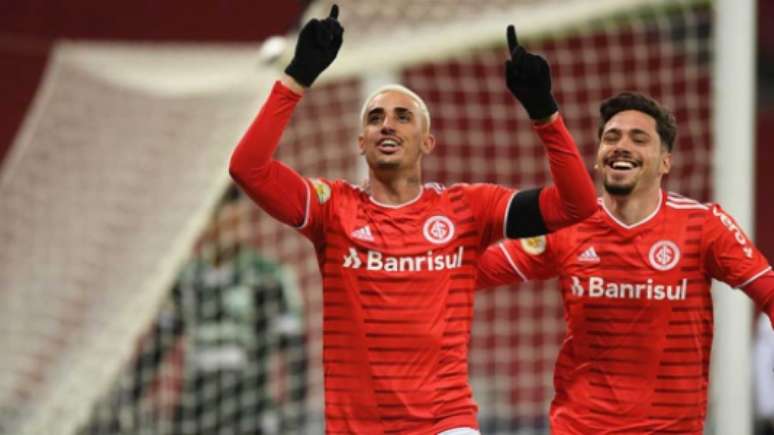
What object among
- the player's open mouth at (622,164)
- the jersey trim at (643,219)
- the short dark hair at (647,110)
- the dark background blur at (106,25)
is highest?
the dark background blur at (106,25)

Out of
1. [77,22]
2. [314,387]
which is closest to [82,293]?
[314,387]

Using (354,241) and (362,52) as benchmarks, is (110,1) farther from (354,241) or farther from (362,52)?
(354,241)

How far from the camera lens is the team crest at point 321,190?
450cm

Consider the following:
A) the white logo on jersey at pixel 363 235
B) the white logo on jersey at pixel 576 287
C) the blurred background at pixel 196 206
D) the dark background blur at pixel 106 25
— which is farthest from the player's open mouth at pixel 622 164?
the dark background blur at pixel 106 25

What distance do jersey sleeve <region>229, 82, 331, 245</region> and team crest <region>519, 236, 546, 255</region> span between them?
844 mm

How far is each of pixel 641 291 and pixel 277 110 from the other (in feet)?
4.24

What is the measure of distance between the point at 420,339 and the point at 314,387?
184 inches

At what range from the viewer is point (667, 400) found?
4.63 metres

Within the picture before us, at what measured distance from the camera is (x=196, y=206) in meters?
6.51

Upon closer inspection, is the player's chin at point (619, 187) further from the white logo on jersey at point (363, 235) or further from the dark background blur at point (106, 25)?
the dark background blur at point (106, 25)

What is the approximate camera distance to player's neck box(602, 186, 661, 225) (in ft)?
15.6

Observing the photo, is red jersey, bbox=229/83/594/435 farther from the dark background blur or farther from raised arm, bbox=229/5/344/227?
the dark background blur

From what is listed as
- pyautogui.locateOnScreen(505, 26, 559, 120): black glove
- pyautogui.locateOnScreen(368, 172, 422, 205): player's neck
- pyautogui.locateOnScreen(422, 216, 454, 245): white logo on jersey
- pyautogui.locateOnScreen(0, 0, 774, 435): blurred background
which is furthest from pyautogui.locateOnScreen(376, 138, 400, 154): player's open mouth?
pyautogui.locateOnScreen(0, 0, 774, 435): blurred background

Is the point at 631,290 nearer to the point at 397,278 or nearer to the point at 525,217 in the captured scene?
the point at 525,217
